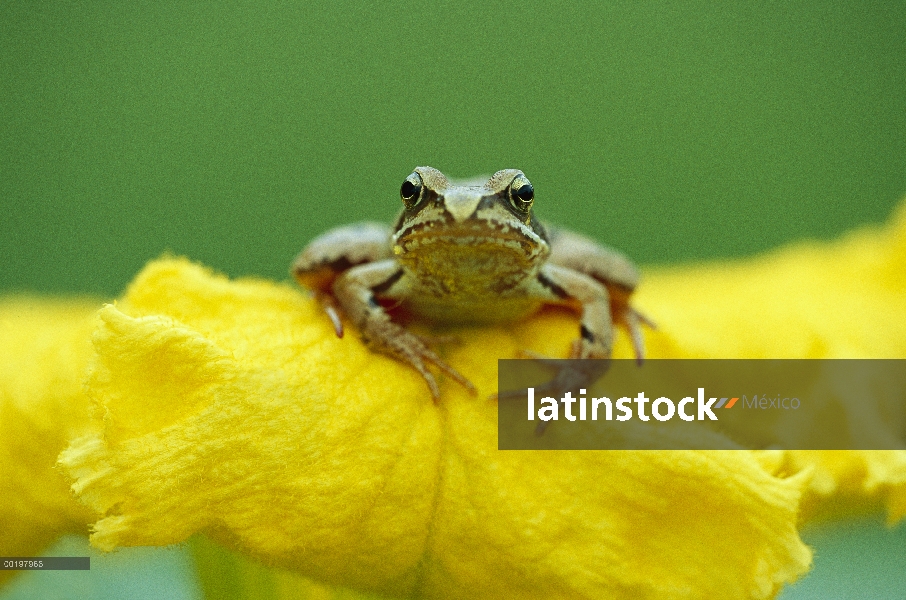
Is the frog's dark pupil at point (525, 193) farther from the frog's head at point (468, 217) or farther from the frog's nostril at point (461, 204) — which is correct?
the frog's nostril at point (461, 204)

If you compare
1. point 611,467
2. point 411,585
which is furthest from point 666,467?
point 411,585

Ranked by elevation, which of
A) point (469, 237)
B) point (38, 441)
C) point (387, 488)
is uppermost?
point (469, 237)

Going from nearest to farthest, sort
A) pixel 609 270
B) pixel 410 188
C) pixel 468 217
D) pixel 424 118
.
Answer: pixel 468 217, pixel 410 188, pixel 609 270, pixel 424 118

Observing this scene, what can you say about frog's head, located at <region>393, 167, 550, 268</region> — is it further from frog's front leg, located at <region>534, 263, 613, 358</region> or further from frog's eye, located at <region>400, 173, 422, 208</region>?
frog's front leg, located at <region>534, 263, 613, 358</region>

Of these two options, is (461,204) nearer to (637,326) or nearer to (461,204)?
(461,204)

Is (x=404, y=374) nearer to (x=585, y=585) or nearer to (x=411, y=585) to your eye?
(x=411, y=585)

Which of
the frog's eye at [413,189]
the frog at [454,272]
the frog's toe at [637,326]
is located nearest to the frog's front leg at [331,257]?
the frog at [454,272]

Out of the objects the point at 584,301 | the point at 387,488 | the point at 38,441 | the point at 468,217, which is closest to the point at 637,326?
the point at 584,301

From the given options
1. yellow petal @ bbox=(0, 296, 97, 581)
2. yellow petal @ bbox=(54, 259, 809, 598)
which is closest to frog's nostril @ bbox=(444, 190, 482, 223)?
yellow petal @ bbox=(54, 259, 809, 598)
